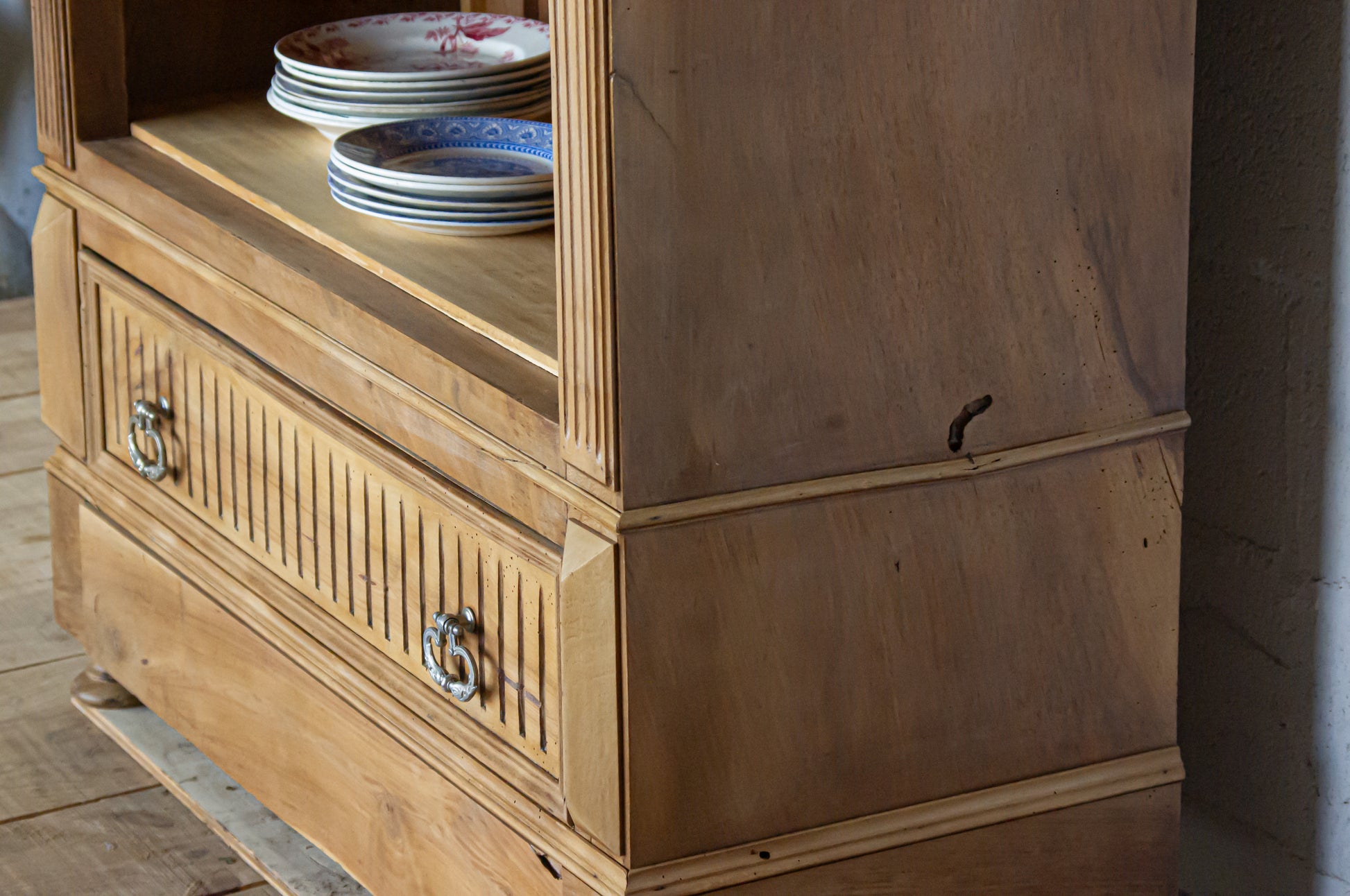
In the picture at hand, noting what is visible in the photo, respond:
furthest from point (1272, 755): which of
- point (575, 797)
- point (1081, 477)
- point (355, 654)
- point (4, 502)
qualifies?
point (4, 502)

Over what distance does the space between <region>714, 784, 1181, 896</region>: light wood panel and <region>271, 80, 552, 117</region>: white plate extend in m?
0.77

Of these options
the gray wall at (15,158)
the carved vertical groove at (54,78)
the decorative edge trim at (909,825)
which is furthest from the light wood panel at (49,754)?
the gray wall at (15,158)

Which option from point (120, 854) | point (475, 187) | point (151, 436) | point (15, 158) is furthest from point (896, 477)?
point (15, 158)

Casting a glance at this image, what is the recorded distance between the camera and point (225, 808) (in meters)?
1.61

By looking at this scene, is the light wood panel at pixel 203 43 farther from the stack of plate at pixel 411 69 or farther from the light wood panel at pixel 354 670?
the light wood panel at pixel 354 670

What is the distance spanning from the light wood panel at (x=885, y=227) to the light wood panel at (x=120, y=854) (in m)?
0.80

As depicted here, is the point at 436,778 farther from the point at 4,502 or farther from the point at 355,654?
the point at 4,502

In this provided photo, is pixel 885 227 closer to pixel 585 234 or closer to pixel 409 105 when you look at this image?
pixel 585 234

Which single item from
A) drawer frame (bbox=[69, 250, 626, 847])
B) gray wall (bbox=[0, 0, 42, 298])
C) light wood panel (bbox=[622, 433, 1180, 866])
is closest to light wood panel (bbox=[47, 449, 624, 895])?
drawer frame (bbox=[69, 250, 626, 847])

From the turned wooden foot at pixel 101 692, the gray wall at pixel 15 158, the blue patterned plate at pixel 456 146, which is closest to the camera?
the blue patterned plate at pixel 456 146

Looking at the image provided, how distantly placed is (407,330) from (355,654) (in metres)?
0.30

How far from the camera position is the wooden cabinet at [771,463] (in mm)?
939

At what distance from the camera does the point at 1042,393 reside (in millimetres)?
1054

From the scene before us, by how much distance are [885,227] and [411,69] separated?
2.67ft
